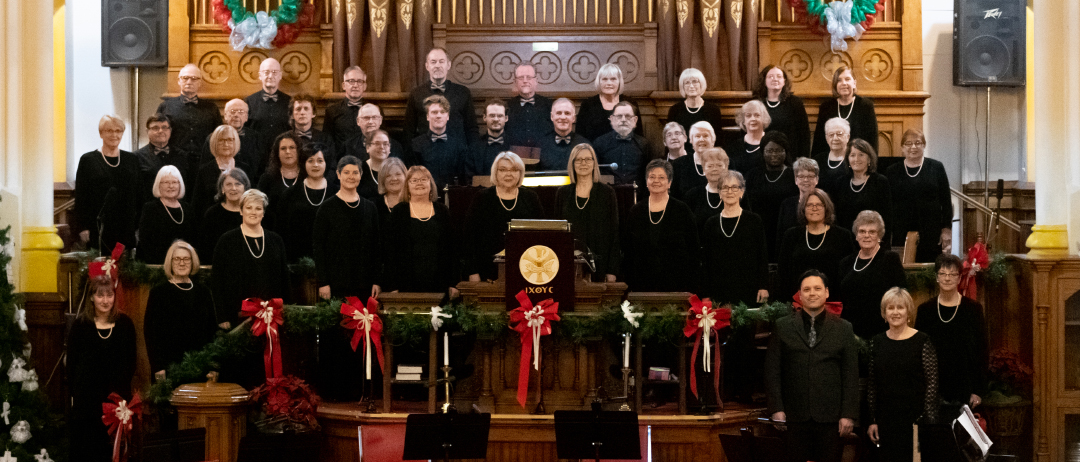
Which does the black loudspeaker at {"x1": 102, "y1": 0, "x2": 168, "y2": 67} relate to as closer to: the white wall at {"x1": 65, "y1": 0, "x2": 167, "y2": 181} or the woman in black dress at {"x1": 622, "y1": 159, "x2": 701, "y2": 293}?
the white wall at {"x1": 65, "y1": 0, "x2": 167, "y2": 181}

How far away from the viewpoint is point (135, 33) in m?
9.94

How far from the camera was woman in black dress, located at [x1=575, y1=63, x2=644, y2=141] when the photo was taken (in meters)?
8.44

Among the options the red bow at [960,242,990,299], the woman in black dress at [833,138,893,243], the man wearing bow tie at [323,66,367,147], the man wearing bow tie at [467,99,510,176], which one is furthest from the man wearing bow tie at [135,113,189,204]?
the red bow at [960,242,990,299]

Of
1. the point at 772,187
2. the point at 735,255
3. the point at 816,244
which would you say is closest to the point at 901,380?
the point at 816,244

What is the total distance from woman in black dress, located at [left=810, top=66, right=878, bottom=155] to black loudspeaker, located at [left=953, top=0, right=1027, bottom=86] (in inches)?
61.9

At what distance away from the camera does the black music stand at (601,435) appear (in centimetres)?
550

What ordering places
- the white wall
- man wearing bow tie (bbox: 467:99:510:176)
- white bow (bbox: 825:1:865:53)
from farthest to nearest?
1. the white wall
2. white bow (bbox: 825:1:865:53)
3. man wearing bow tie (bbox: 467:99:510:176)

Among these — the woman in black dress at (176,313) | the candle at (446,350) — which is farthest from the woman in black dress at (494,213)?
the woman in black dress at (176,313)

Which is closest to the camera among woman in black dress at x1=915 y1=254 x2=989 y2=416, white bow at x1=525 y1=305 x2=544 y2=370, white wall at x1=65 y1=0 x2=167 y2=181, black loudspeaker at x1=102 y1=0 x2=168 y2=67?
white bow at x1=525 y1=305 x2=544 y2=370

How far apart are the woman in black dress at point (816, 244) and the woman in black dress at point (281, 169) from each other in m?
2.96

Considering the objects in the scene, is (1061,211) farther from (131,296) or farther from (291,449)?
(131,296)

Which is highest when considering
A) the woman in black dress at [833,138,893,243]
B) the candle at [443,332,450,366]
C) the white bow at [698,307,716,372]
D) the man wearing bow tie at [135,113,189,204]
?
the man wearing bow tie at [135,113,189,204]

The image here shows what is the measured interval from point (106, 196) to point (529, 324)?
3056 millimetres

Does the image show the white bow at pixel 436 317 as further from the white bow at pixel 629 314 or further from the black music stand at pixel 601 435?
the black music stand at pixel 601 435
